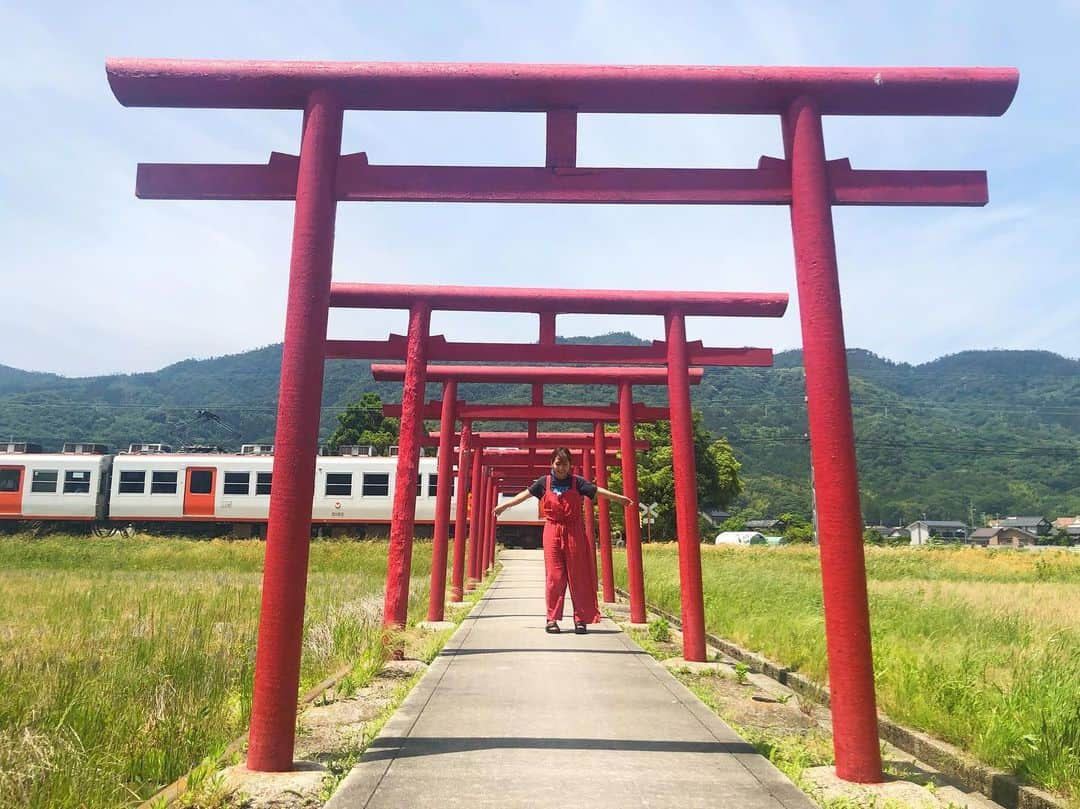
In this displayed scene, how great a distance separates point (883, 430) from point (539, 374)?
10899 centimetres

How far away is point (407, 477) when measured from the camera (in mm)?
7961

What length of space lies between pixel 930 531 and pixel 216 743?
10532 centimetres

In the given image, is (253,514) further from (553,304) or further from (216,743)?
(216,743)

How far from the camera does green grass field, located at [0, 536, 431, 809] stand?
3736 mm

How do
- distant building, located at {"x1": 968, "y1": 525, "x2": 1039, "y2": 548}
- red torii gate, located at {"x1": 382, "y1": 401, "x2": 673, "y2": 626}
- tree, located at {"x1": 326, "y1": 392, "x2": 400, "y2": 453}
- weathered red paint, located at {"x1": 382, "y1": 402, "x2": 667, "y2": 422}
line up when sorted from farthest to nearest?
distant building, located at {"x1": 968, "y1": 525, "x2": 1039, "y2": 548}
tree, located at {"x1": 326, "y1": 392, "x2": 400, "y2": 453}
weathered red paint, located at {"x1": 382, "y1": 402, "x2": 667, "y2": 422}
red torii gate, located at {"x1": 382, "y1": 401, "x2": 673, "y2": 626}

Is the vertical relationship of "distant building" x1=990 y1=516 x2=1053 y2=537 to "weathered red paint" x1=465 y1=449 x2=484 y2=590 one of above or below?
above

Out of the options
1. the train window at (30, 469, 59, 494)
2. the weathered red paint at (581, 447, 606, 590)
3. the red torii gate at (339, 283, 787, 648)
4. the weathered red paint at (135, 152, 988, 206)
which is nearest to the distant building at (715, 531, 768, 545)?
the train window at (30, 469, 59, 494)

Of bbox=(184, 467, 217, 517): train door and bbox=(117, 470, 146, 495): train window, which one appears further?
bbox=(117, 470, 146, 495): train window

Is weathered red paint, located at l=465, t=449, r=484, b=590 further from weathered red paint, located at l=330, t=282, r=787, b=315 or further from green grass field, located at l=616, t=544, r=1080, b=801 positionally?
weathered red paint, located at l=330, t=282, r=787, b=315

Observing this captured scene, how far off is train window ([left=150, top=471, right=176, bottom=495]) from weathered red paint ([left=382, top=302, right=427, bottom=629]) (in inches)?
1011

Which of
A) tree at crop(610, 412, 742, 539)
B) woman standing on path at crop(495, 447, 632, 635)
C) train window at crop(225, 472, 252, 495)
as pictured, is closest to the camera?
woman standing on path at crop(495, 447, 632, 635)

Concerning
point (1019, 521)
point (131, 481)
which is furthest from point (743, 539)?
point (1019, 521)

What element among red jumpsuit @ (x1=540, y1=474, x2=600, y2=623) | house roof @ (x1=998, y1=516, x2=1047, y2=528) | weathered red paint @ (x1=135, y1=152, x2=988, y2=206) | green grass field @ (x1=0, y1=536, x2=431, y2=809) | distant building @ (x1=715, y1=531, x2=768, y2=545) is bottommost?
green grass field @ (x1=0, y1=536, x2=431, y2=809)

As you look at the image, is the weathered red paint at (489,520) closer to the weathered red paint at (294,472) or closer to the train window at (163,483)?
the train window at (163,483)
